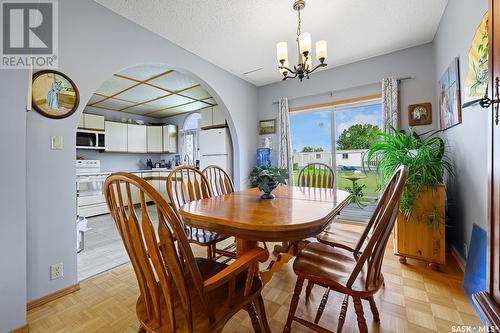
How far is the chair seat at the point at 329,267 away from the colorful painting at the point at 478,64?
1.50m

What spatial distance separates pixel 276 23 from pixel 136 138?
4.51m

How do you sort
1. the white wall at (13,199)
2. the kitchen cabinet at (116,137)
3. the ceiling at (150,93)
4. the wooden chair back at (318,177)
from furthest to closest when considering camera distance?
the kitchen cabinet at (116,137) < the ceiling at (150,93) < the wooden chair back at (318,177) < the white wall at (13,199)

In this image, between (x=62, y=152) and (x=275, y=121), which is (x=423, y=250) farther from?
(x=62, y=152)

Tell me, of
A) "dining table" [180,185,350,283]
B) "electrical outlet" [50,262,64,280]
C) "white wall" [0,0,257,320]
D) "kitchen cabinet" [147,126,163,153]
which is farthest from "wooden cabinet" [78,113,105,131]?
"dining table" [180,185,350,283]

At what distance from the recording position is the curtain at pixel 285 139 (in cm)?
395

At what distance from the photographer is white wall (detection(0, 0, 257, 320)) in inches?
53.4

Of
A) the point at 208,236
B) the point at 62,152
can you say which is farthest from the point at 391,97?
the point at 62,152

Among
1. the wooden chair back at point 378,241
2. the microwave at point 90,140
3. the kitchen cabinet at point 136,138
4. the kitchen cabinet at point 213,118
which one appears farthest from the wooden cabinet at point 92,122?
the wooden chair back at point 378,241

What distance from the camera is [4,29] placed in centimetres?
148

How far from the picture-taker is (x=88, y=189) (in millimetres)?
4215

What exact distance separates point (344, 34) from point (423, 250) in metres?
2.60

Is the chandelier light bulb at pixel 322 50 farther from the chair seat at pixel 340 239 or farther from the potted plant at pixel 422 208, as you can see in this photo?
the chair seat at pixel 340 239

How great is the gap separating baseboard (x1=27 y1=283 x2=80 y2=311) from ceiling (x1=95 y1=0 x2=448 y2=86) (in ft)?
8.61

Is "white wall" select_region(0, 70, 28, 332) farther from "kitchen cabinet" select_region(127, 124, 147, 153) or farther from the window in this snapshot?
the window
